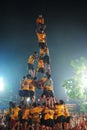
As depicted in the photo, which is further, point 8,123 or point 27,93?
point 27,93

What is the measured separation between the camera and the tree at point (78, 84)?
29.5m

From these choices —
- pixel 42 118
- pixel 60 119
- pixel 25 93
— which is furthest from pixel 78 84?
pixel 42 118

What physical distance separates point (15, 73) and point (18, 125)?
30813mm

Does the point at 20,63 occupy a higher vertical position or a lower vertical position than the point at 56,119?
higher

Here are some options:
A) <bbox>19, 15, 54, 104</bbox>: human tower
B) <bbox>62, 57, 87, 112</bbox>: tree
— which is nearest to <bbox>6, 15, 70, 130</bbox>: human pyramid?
<bbox>19, 15, 54, 104</bbox>: human tower

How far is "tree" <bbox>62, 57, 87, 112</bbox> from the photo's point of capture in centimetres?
2950

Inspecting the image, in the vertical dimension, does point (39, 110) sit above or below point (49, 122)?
above

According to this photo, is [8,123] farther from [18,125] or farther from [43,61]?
[43,61]

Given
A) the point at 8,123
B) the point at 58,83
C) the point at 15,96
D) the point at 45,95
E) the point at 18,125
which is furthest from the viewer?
the point at 58,83

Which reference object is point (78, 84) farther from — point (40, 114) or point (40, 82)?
point (40, 114)

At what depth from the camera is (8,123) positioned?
501 inches

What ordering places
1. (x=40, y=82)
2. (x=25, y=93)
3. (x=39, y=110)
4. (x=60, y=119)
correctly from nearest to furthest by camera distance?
(x=60, y=119) → (x=39, y=110) → (x=25, y=93) → (x=40, y=82)

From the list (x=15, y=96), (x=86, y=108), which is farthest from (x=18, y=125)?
(x=15, y=96)

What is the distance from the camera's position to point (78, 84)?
30.5m
